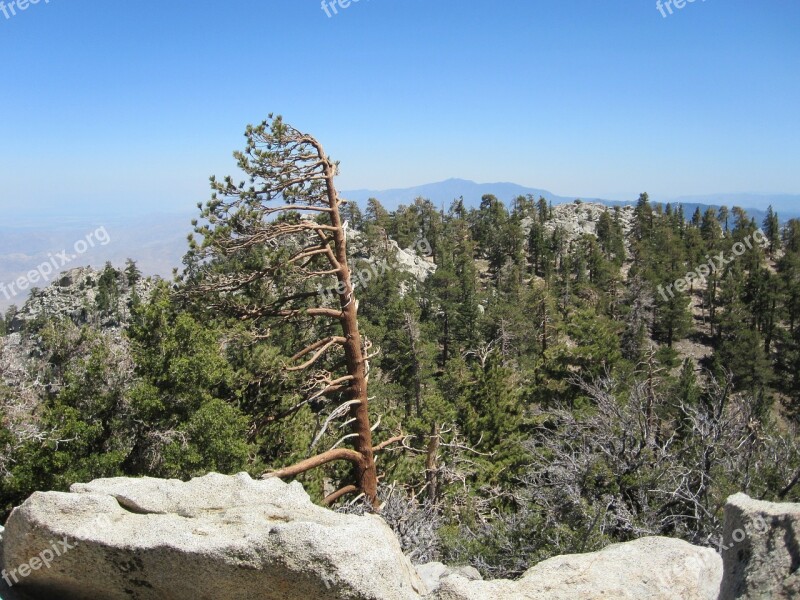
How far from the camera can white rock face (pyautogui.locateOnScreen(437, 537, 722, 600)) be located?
4930 millimetres

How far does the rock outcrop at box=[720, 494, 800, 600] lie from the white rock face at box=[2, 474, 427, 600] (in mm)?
2889

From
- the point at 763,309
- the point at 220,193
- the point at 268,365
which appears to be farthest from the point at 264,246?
the point at 763,309

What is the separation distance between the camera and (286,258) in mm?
9242

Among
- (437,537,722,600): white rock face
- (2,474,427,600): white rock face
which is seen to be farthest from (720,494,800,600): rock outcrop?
(2,474,427,600): white rock face

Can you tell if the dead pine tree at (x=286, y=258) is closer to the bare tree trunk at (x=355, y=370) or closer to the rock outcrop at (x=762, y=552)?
the bare tree trunk at (x=355, y=370)

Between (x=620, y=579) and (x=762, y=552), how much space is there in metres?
1.27

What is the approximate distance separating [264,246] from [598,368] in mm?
23093

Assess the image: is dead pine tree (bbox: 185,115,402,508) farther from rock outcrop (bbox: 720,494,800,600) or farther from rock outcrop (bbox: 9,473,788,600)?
rock outcrop (bbox: 720,494,800,600)

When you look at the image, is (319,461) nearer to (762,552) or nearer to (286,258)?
(286,258)

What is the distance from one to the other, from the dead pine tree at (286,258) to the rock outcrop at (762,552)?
20.3 feet

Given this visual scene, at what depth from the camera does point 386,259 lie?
68312 mm

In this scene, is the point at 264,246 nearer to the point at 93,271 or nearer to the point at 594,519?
the point at 594,519
